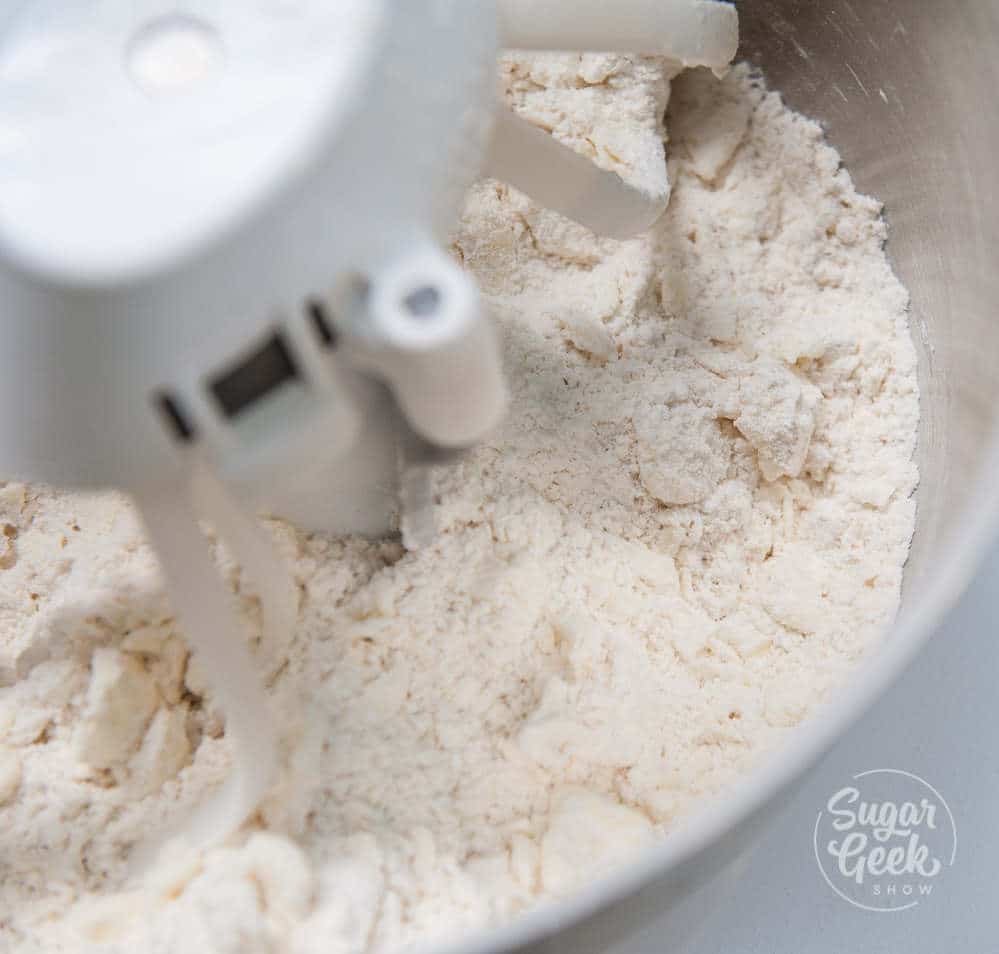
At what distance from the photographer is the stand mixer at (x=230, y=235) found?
41cm

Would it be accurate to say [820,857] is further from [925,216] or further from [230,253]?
[230,253]

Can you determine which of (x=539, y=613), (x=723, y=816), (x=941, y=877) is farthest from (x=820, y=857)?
(x=723, y=816)

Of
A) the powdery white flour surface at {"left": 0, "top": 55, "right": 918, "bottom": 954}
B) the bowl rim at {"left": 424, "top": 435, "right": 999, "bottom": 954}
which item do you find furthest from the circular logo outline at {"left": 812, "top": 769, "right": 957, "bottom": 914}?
the bowl rim at {"left": 424, "top": 435, "right": 999, "bottom": 954}

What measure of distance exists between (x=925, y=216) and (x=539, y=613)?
35 cm

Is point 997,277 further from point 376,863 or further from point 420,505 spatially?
point 376,863

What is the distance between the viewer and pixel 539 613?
0.66 metres

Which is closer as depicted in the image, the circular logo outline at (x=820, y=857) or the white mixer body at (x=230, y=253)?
the white mixer body at (x=230, y=253)

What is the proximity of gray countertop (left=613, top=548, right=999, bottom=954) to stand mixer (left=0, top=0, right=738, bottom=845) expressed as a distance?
1.27ft

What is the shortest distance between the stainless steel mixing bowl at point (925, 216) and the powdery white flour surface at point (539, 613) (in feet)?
0.08

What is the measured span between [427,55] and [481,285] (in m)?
0.31

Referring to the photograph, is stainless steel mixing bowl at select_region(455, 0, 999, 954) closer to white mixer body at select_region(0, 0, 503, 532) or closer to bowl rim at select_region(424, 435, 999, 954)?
bowl rim at select_region(424, 435, 999, 954)

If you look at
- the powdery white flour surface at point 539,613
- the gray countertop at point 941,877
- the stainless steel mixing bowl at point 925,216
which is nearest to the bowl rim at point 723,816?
the stainless steel mixing bowl at point 925,216

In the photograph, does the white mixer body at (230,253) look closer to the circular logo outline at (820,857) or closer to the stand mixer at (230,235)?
the stand mixer at (230,235)

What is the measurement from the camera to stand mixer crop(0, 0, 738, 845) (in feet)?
1.36
